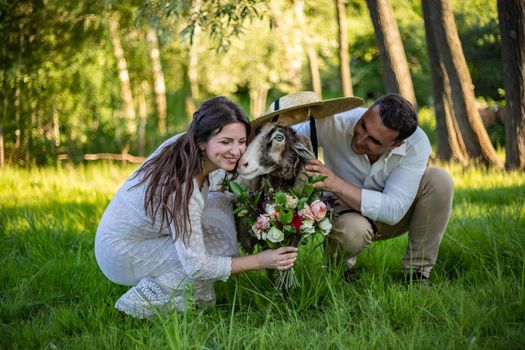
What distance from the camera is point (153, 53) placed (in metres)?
10.8

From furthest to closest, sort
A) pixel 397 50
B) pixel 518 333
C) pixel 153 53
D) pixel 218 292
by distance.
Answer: pixel 153 53 < pixel 397 50 < pixel 218 292 < pixel 518 333

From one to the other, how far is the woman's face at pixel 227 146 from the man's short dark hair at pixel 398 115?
2.84 feet

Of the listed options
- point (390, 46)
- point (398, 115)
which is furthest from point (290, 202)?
point (390, 46)

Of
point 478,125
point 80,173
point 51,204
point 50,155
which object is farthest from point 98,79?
point 478,125

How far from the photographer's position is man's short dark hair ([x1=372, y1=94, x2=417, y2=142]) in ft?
11.4

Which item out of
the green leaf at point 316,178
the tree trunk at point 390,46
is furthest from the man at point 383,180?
the tree trunk at point 390,46

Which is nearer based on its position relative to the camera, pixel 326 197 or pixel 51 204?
pixel 326 197

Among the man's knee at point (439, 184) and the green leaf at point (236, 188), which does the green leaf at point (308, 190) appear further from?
the man's knee at point (439, 184)

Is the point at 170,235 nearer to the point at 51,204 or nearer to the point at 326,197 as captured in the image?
the point at 326,197

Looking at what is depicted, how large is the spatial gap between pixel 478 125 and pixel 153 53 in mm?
5708

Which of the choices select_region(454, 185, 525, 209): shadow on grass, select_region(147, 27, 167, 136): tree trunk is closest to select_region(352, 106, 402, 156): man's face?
select_region(454, 185, 525, 209): shadow on grass

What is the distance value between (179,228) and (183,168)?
0.30 meters

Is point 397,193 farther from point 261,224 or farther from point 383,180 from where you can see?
point 261,224

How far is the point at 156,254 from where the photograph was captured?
332 cm
